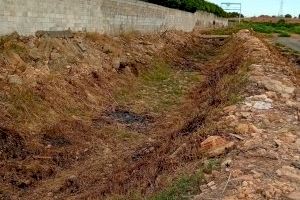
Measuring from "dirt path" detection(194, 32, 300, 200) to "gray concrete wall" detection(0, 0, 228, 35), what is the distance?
16.0ft

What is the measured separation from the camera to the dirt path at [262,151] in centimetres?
443

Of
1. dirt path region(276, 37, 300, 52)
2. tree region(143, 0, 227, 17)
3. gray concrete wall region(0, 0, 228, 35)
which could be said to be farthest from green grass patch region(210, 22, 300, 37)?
gray concrete wall region(0, 0, 228, 35)

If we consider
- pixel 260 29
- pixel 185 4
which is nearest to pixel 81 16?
pixel 185 4

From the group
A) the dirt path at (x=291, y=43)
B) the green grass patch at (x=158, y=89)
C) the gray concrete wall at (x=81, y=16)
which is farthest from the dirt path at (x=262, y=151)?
the dirt path at (x=291, y=43)

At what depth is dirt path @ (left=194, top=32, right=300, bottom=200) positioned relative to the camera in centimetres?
443

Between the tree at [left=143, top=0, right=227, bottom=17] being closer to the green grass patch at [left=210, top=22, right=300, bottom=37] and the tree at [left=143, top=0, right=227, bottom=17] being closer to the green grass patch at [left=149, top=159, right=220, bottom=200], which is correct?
the green grass patch at [left=210, top=22, right=300, bottom=37]

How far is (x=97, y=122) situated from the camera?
899 cm

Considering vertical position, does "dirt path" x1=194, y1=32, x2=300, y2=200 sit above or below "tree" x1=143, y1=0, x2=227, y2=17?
below

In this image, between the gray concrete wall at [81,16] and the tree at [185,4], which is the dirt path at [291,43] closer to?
the tree at [185,4]

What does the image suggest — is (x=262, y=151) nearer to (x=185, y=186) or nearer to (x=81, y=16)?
(x=185, y=186)

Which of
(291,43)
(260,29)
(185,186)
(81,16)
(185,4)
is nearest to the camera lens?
(185,186)

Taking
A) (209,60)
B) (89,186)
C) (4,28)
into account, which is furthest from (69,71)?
(209,60)

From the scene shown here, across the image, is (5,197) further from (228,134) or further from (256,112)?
(256,112)

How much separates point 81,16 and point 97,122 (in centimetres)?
486
